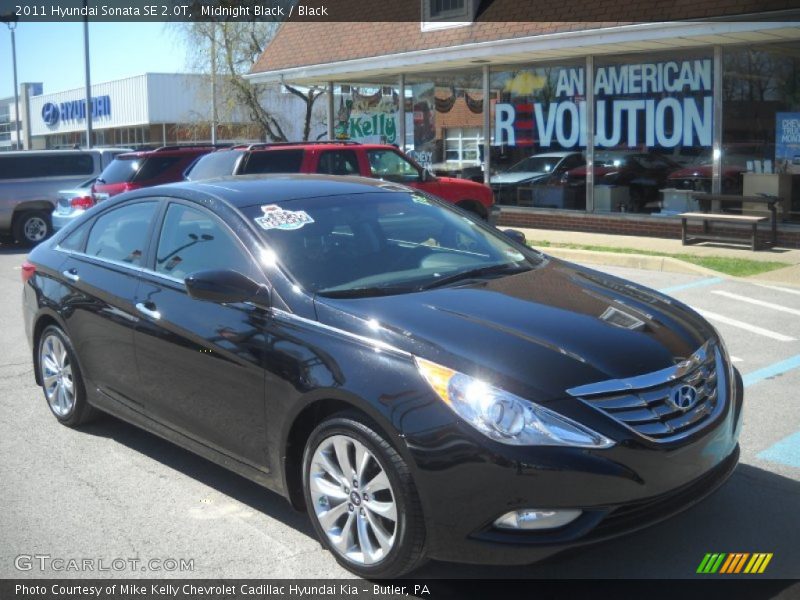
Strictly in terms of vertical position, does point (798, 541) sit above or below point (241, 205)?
below

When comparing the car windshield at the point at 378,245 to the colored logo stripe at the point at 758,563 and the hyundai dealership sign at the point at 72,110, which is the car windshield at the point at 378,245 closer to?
the colored logo stripe at the point at 758,563

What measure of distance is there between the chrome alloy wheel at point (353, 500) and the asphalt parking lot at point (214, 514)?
0.18 metres

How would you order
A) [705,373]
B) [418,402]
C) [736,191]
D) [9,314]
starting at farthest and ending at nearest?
1. [736,191]
2. [9,314]
3. [705,373]
4. [418,402]

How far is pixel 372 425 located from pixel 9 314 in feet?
26.9

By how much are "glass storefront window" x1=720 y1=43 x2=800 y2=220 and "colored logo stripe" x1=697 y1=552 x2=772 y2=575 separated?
11.1 m

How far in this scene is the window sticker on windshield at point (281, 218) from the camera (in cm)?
471

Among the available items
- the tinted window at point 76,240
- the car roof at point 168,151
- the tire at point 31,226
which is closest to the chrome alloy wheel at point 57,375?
the tinted window at point 76,240

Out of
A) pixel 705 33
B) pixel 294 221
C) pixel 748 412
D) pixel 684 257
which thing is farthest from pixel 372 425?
pixel 705 33

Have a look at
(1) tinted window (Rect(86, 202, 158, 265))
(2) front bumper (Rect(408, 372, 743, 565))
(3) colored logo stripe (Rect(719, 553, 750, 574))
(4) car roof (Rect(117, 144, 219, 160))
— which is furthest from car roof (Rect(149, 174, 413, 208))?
(4) car roof (Rect(117, 144, 219, 160))

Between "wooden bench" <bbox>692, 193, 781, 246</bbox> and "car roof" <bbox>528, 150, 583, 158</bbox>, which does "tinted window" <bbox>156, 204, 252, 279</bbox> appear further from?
"car roof" <bbox>528, 150, 583, 158</bbox>

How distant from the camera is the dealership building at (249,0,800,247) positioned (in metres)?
14.0

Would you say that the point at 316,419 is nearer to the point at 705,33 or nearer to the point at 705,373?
the point at 705,373

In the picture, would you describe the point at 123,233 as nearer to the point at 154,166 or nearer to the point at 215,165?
the point at 215,165

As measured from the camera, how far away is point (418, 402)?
3598 mm
